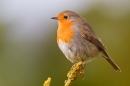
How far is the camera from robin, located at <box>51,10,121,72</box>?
7.43 m

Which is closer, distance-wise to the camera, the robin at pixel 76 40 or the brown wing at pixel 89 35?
the robin at pixel 76 40

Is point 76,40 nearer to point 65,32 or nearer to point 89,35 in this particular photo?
point 65,32

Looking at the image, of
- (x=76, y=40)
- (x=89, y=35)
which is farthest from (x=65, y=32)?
(x=89, y=35)

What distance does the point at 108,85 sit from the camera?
32.7 ft

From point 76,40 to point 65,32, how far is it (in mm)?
189

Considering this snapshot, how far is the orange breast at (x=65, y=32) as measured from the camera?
24.4 feet

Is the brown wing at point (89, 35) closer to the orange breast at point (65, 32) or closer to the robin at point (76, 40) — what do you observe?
the robin at point (76, 40)

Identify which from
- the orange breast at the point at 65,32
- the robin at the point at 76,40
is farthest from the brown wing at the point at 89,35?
the orange breast at the point at 65,32

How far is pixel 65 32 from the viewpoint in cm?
754

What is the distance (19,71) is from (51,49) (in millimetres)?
911

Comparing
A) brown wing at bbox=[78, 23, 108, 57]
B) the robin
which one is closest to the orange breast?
the robin

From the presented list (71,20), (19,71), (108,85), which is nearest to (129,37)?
(108,85)

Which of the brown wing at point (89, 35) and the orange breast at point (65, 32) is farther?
the brown wing at point (89, 35)

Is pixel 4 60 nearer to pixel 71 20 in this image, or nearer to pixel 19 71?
pixel 19 71
